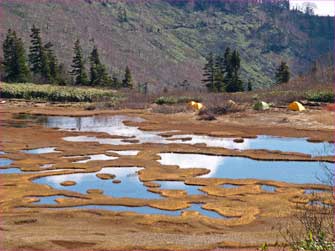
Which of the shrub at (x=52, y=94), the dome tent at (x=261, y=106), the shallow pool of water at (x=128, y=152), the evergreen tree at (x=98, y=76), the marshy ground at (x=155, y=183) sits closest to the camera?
the marshy ground at (x=155, y=183)

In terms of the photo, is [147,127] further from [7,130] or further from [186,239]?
[186,239]

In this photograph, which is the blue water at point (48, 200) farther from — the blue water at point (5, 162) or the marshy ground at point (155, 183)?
the blue water at point (5, 162)

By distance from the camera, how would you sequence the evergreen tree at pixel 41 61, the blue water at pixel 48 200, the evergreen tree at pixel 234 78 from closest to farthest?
1. the blue water at pixel 48 200
2. the evergreen tree at pixel 234 78
3. the evergreen tree at pixel 41 61

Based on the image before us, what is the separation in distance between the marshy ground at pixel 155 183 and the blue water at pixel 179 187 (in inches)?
4.3

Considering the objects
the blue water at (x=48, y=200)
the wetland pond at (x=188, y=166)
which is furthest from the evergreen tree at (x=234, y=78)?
the blue water at (x=48, y=200)

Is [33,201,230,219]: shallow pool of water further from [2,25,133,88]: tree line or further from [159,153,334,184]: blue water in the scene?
[2,25,133,88]: tree line

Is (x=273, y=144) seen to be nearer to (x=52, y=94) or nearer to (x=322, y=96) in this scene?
(x=322, y=96)

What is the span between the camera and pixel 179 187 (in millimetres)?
29625

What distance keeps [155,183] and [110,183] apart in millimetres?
2587

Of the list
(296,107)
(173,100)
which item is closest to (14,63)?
(173,100)

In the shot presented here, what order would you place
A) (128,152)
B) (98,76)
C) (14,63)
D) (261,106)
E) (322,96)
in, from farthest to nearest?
(98,76) → (14,63) → (322,96) → (261,106) → (128,152)

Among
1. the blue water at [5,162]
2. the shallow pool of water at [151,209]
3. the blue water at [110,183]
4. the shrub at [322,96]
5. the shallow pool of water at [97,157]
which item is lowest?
the shallow pool of water at [151,209]

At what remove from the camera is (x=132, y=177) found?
3197cm

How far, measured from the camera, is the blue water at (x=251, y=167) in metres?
32.1
